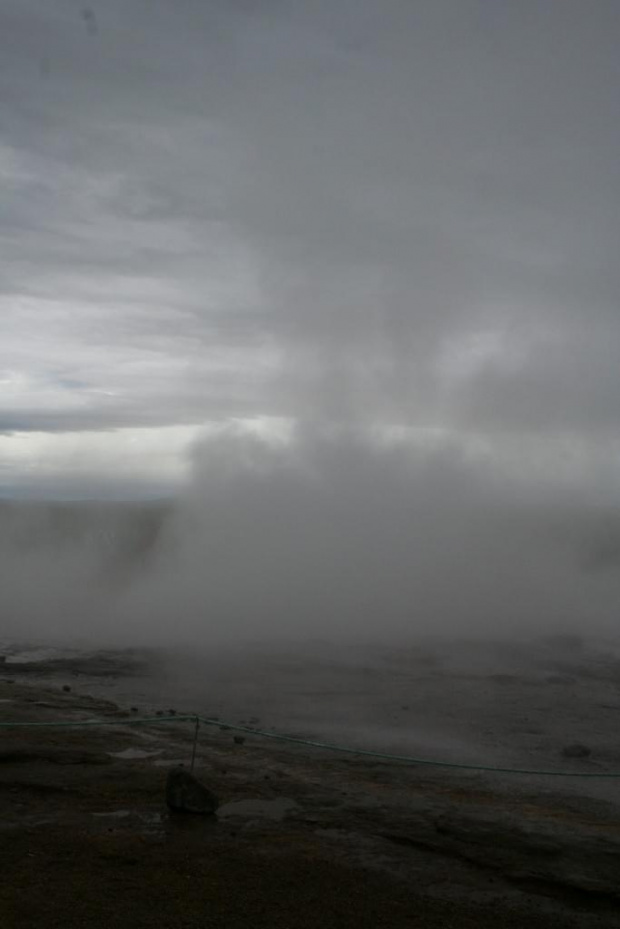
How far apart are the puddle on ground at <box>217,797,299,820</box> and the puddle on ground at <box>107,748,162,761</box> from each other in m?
2.27

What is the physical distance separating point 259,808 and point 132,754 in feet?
8.99

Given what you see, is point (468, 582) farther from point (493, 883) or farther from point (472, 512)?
point (493, 883)

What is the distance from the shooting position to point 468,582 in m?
36.3

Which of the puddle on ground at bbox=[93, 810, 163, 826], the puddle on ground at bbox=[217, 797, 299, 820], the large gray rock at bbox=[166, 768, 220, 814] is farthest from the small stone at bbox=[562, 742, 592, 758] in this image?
the puddle on ground at bbox=[93, 810, 163, 826]

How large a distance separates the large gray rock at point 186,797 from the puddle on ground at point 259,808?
0.19m

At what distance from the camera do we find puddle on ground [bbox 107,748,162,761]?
10672 mm

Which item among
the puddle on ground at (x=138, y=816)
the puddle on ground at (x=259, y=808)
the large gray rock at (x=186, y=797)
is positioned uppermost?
the large gray rock at (x=186, y=797)

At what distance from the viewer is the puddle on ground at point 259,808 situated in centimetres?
849

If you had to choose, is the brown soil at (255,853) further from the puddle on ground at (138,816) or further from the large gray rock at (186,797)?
the large gray rock at (186,797)

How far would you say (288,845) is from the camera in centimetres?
765

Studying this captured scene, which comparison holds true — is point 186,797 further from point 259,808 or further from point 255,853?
point 255,853

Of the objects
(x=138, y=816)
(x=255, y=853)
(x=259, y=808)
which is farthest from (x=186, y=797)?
(x=255, y=853)

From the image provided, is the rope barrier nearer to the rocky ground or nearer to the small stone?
the rocky ground

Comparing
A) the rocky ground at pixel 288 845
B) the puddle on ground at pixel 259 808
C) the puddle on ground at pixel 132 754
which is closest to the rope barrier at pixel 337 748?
the rocky ground at pixel 288 845
